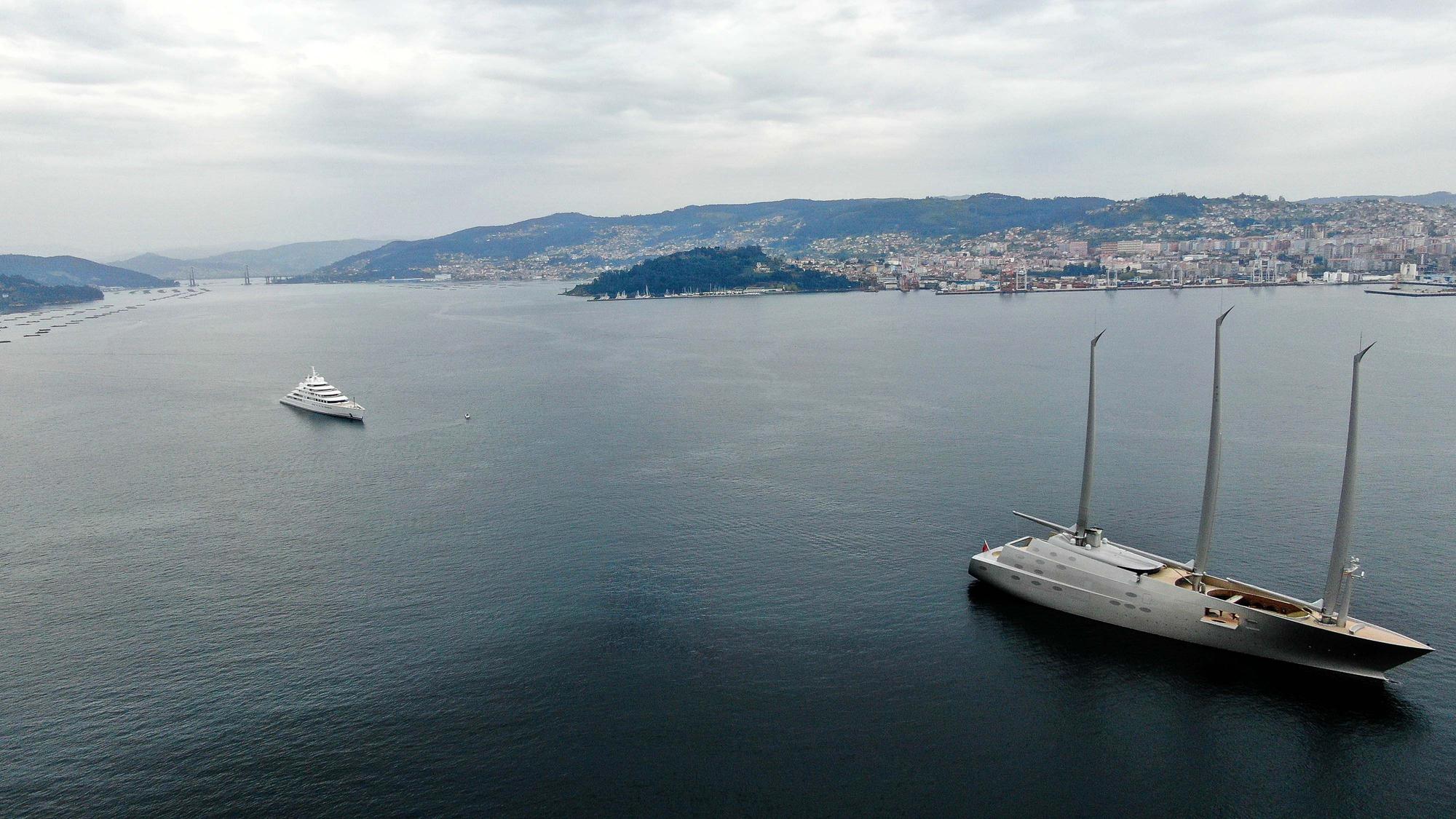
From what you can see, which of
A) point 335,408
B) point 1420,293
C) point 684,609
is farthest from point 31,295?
point 1420,293

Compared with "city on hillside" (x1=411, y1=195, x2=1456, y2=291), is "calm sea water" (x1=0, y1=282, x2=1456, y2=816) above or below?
below

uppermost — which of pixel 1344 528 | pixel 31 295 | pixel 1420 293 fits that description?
pixel 1420 293

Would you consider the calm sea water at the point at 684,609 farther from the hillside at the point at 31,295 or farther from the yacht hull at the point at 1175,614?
the hillside at the point at 31,295

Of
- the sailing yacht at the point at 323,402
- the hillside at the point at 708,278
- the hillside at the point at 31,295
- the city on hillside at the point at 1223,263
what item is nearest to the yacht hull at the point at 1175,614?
the sailing yacht at the point at 323,402

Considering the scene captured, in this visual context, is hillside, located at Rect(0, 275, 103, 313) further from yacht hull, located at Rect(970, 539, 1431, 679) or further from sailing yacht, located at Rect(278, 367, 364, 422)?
yacht hull, located at Rect(970, 539, 1431, 679)

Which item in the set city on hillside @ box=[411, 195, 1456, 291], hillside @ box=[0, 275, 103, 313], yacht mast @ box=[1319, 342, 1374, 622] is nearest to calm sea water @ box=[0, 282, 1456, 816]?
yacht mast @ box=[1319, 342, 1374, 622]

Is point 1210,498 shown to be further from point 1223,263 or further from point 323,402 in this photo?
point 1223,263
